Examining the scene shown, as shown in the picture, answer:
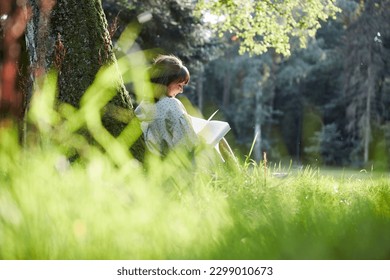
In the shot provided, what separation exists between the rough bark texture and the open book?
23.3 inches

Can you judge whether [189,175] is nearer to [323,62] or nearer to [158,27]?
[158,27]

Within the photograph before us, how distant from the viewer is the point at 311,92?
45438mm

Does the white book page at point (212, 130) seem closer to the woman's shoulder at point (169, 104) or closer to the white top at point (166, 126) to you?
the white top at point (166, 126)

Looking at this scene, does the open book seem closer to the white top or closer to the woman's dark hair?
the white top

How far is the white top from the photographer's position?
4840 millimetres

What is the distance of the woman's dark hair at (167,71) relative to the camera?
4.95 m

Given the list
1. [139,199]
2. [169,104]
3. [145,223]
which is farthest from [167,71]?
[145,223]

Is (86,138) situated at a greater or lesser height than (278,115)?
greater

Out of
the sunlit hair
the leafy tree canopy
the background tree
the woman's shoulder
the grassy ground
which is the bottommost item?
the background tree

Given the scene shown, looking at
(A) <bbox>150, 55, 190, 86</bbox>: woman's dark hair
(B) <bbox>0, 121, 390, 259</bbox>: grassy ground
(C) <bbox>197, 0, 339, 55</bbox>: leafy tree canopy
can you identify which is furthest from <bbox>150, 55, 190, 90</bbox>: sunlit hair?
(C) <bbox>197, 0, 339, 55</bbox>: leafy tree canopy

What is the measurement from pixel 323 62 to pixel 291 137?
7007 millimetres

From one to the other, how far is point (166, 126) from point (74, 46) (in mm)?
1002

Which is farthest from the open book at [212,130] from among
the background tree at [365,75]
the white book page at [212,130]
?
the background tree at [365,75]

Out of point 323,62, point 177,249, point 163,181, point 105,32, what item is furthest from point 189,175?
point 323,62
